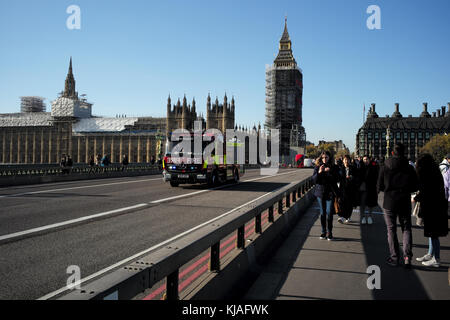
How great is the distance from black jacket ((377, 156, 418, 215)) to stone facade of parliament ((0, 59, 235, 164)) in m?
113

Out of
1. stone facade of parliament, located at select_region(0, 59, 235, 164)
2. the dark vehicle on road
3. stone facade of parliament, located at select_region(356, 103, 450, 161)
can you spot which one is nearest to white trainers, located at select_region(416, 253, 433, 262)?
the dark vehicle on road

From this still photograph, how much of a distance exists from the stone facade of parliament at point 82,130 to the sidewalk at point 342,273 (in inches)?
4408

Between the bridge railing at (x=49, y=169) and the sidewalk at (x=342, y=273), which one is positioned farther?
the bridge railing at (x=49, y=169)

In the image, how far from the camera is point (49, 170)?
25656 millimetres

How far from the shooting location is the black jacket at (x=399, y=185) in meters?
6.07

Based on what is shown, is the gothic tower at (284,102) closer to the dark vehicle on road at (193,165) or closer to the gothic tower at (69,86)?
the gothic tower at (69,86)

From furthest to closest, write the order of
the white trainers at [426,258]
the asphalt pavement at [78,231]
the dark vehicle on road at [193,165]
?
the dark vehicle on road at [193,165], the white trainers at [426,258], the asphalt pavement at [78,231]

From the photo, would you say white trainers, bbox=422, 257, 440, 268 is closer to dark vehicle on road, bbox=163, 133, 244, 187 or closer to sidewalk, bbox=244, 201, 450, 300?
sidewalk, bbox=244, 201, 450, 300

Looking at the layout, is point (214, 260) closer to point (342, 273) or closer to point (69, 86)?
point (342, 273)

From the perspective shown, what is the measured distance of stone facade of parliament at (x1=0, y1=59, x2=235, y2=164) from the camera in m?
121

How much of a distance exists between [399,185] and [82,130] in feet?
423

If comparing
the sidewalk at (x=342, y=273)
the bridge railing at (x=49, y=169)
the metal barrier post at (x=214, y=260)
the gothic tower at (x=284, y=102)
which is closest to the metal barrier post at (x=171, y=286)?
the metal barrier post at (x=214, y=260)
